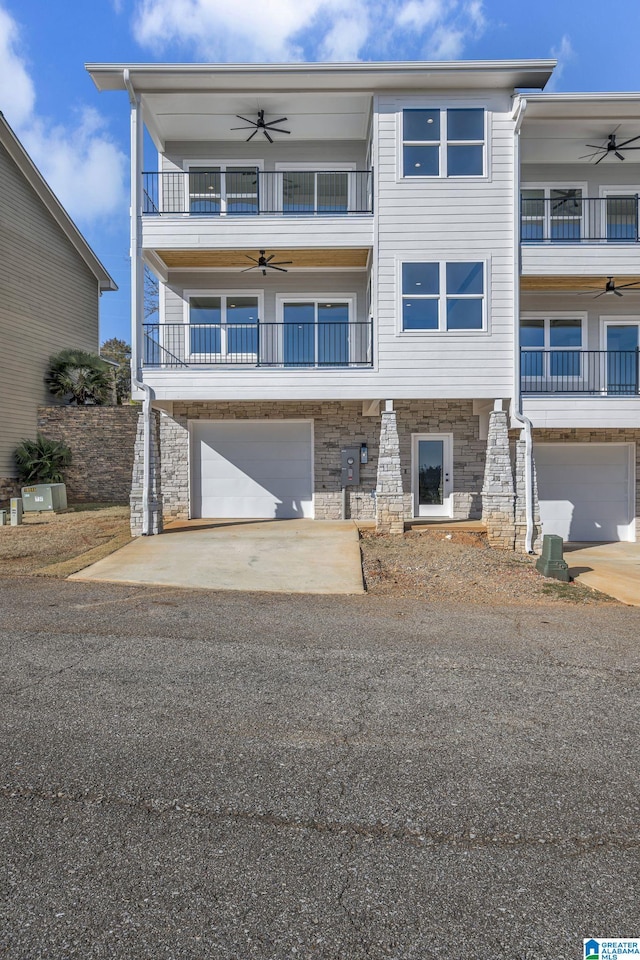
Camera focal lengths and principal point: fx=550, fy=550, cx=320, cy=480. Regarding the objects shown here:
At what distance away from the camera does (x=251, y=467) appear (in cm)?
1468

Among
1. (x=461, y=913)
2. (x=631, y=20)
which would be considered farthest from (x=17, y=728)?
(x=631, y=20)

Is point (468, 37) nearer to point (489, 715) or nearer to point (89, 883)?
point (489, 715)

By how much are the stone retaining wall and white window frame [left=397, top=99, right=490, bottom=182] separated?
11343 mm

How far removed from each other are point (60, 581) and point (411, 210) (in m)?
10.4

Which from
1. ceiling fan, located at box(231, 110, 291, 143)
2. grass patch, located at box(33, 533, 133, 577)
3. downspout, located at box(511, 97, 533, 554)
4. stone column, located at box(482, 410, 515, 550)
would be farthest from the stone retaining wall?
downspout, located at box(511, 97, 533, 554)

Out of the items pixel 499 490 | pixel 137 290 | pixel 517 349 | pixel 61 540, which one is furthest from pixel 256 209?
pixel 61 540

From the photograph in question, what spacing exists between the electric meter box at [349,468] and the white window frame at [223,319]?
11.0 feet

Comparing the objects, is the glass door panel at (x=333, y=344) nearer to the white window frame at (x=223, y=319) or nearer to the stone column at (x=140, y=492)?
the white window frame at (x=223, y=319)

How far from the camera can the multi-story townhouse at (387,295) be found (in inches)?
478

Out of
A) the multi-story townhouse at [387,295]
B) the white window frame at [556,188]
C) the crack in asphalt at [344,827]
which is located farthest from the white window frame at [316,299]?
the crack in asphalt at [344,827]

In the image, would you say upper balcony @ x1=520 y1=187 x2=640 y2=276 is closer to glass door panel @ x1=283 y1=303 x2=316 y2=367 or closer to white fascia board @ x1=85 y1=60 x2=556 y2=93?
white fascia board @ x1=85 y1=60 x2=556 y2=93

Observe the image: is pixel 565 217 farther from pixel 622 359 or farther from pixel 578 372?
pixel 578 372

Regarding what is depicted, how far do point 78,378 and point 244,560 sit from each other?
45.6 feet

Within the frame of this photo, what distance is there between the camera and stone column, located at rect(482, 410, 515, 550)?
11.8 m
